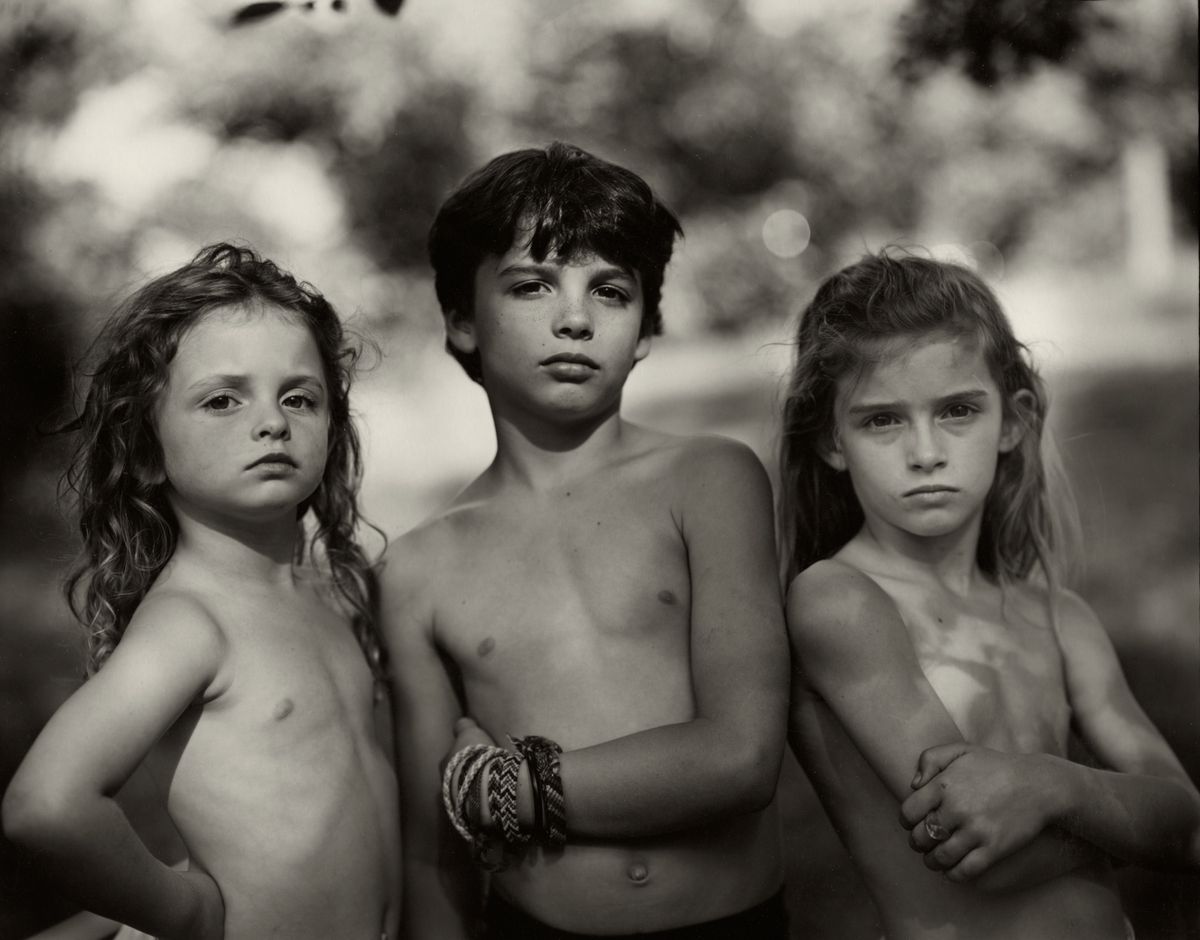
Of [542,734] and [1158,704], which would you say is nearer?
[542,734]

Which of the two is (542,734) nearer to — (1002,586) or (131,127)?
(1002,586)

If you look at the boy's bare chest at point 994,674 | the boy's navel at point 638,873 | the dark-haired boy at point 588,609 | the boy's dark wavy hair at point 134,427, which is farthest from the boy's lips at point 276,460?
the boy's bare chest at point 994,674

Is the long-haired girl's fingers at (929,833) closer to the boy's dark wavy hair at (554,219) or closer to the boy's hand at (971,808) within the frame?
the boy's hand at (971,808)

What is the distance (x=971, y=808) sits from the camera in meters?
1.20

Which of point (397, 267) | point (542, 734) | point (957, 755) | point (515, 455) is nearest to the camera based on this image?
point (957, 755)

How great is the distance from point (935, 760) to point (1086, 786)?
0.16 metres

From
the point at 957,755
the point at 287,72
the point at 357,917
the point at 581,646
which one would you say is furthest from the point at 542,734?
the point at 287,72

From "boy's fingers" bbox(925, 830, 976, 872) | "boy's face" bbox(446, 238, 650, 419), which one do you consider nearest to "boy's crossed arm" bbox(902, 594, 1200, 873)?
"boy's fingers" bbox(925, 830, 976, 872)

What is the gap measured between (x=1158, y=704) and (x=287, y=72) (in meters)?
1.25

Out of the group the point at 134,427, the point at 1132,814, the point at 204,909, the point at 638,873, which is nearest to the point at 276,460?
the point at 134,427

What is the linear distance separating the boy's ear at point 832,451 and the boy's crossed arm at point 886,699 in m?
0.11

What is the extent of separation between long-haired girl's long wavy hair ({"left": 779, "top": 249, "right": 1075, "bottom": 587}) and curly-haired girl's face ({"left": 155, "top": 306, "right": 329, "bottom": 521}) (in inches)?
20.7

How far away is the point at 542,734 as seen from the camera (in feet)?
4.40

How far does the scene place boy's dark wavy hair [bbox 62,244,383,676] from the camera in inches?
51.1
